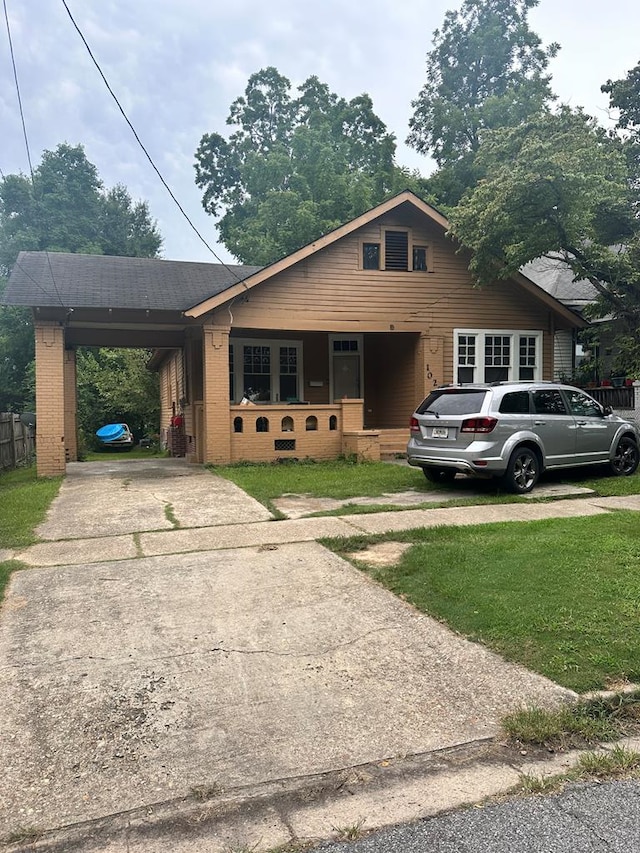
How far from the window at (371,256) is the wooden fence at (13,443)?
10.2 meters

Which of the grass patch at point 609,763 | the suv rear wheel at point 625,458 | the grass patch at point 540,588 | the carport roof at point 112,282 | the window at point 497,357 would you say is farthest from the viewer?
the window at point 497,357

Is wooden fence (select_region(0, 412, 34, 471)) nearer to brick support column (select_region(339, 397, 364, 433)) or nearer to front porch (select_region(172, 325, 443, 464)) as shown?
front porch (select_region(172, 325, 443, 464))

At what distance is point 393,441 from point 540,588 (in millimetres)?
10805

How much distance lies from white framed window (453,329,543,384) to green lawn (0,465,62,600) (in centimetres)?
1030

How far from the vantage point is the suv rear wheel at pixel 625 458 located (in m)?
11.1

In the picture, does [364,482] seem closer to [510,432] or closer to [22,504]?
[510,432]

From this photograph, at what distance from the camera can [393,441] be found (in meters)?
15.7

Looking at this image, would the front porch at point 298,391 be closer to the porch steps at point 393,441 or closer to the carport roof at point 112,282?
the porch steps at point 393,441

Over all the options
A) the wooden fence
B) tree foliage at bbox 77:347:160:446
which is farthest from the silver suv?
tree foliage at bbox 77:347:160:446

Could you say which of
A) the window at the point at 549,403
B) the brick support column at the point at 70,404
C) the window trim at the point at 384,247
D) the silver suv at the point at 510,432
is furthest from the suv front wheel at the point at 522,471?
the brick support column at the point at 70,404

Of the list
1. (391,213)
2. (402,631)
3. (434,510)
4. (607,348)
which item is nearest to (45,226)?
(391,213)

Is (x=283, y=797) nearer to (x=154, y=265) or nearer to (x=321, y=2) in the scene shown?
(x=321, y=2)

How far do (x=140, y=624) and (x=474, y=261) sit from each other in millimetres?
12650

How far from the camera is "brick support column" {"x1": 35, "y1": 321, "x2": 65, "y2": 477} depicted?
1340cm
